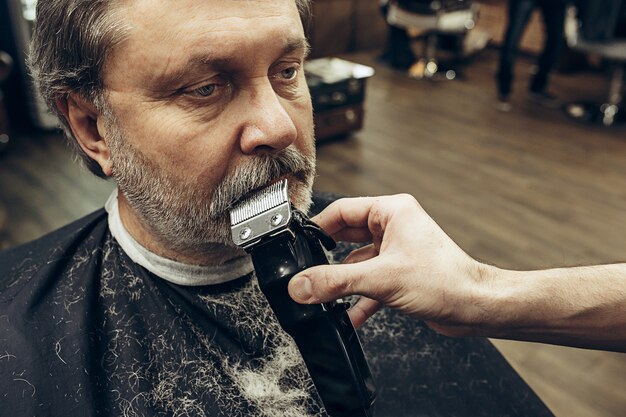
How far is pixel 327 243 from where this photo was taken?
2.99 ft

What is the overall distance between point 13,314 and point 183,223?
36 cm

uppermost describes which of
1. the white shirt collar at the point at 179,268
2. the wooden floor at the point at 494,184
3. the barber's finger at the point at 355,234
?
the barber's finger at the point at 355,234

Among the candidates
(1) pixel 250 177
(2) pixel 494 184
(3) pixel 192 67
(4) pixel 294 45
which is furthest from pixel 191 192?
(2) pixel 494 184

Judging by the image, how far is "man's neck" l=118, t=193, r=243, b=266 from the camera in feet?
3.80

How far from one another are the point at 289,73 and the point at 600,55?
4.30m

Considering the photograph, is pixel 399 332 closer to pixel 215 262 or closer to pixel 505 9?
pixel 215 262

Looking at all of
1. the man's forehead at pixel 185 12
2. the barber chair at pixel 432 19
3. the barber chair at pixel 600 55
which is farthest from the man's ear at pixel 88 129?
the barber chair at pixel 432 19

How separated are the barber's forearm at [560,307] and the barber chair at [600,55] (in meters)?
4.05

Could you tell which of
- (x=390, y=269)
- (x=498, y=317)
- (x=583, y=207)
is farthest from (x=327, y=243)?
(x=583, y=207)

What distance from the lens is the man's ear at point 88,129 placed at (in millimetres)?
1130

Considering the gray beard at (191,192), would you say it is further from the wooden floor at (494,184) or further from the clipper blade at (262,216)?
the wooden floor at (494,184)

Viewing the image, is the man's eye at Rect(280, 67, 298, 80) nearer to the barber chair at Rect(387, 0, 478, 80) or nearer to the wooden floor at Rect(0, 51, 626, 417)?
the wooden floor at Rect(0, 51, 626, 417)

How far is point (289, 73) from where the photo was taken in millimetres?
1104

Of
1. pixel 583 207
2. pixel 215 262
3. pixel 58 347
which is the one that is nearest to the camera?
pixel 58 347
